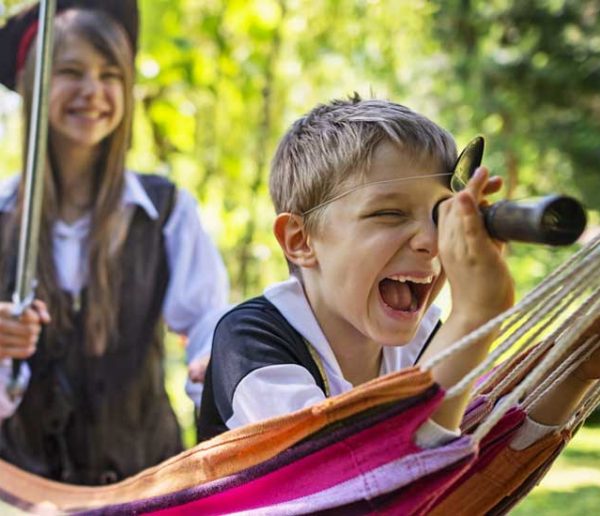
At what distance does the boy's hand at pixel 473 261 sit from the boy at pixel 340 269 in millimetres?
117

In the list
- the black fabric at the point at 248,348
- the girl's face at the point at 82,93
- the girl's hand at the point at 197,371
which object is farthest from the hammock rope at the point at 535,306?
the girl's face at the point at 82,93

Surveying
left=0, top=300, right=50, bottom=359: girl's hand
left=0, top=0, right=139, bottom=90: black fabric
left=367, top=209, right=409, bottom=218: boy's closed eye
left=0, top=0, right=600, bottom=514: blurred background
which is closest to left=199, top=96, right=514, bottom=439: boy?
left=367, top=209, right=409, bottom=218: boy's closed eye

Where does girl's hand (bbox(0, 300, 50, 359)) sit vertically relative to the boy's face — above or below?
below

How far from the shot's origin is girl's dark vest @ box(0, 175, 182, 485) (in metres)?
2.41

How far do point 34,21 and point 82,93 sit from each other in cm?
23

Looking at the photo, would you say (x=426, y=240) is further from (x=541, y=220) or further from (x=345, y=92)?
(x=345, y=92)

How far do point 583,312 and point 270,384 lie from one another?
0.38 m

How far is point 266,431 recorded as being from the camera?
118cm

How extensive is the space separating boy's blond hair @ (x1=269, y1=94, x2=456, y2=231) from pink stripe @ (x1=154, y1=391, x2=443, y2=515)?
39 centimetres

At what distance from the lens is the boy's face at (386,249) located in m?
1.29

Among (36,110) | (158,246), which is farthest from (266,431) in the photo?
(158,246)

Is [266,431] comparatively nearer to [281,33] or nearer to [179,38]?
[179,38]

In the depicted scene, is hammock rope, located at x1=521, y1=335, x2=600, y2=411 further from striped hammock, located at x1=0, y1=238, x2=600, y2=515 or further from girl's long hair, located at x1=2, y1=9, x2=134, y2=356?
girl's long hair, located at x1=2, y1=9, x2=134, y2=356

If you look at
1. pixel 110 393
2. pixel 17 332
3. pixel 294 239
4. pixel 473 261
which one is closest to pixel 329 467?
pixel 473 261
